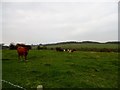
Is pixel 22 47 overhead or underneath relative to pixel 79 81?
overhead

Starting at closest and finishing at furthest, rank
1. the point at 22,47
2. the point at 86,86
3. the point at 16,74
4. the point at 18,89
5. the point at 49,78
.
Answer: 1. the point at 18,89
2. the point at 86,86
3. the point at 49,78
4. the point at 16,74
5. the point at 22,47

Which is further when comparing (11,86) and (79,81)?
(79,81)

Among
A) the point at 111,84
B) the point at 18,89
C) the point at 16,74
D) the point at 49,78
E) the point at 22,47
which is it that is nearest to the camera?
the point at 18,89

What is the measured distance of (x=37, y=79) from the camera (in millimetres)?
17703

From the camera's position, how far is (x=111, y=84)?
16875 millimetres

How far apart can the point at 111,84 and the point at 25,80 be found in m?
5.23

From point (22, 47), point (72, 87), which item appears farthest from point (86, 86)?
point (22, 47)

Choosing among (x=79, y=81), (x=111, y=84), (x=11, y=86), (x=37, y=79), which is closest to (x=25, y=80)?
(x=37, y=79)

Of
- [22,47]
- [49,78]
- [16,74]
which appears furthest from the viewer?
[22,47]

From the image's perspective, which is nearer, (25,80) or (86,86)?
(86,86)

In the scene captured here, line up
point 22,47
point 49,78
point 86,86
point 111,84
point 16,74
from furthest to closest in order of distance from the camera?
point 22,47, point 16,74, point 49,78, point 111,84, point 86,86

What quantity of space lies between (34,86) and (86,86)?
114 inches

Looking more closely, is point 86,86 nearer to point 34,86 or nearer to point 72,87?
point 72,87

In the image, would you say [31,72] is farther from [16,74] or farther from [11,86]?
[11,86]
